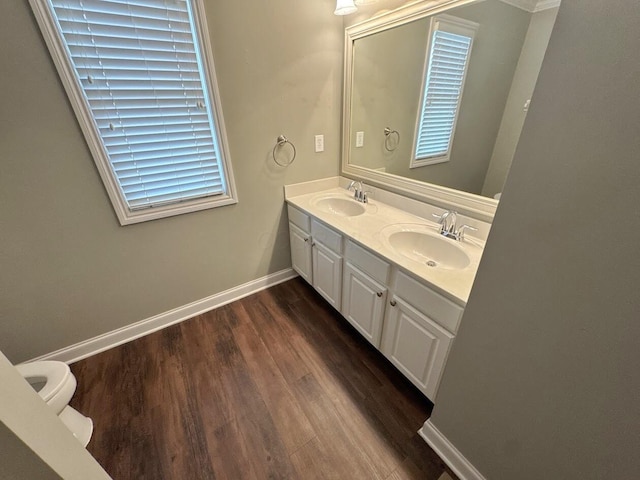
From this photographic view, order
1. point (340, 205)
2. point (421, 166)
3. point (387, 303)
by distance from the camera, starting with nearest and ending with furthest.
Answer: point (387, 303) < point (421, 166) < point (340, 205)

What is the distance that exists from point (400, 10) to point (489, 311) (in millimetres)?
1691

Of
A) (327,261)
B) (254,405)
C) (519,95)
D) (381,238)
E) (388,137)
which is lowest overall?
(254,405)

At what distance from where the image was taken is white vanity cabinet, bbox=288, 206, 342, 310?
167 centimetres

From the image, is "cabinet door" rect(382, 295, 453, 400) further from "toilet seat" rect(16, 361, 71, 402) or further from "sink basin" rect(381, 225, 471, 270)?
"toilet seat" rect(16, 361, 71, 402)

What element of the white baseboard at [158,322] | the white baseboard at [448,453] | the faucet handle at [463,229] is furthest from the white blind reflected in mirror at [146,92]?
the white baseboard at [448,453]

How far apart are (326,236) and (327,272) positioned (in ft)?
0.93

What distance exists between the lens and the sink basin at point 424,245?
134cm

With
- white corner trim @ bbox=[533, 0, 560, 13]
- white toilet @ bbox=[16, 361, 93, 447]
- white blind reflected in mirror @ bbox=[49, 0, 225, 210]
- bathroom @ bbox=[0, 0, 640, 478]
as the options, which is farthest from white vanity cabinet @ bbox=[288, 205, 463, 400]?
white toilet @ bbox=[16, 361, 93, 447]

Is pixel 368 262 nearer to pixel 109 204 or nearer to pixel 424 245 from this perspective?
pixel 424 245

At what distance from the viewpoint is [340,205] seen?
82.3 inches

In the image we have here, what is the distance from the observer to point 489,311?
32.5 inches

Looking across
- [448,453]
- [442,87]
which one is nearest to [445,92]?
[442,87]

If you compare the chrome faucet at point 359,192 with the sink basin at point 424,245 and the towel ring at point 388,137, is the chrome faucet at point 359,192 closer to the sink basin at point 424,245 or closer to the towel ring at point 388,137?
the towel ring at point 388,137

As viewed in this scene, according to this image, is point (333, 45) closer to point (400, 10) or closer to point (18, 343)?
point (400, 10)
